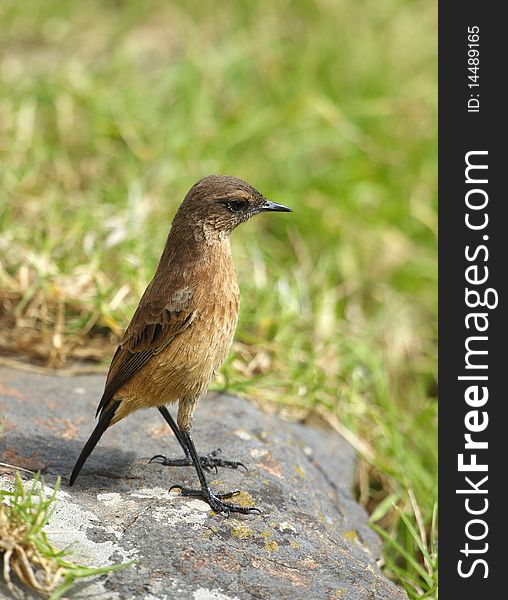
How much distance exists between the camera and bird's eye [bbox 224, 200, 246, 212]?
449 centimetres

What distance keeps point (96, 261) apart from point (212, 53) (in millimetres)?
4030

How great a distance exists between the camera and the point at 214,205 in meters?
4.46

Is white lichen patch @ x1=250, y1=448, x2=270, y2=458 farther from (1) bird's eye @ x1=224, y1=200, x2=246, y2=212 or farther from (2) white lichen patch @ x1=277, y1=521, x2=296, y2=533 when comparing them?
(1) bird's eye @ x1=224, y1=200, x2=246, y2=212

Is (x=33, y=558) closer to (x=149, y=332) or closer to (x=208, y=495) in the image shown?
(x=208, y=495)

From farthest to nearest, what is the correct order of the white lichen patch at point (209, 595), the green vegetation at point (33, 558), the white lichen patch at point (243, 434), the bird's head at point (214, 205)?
the white lichen patch at point (243, 434) → the bird's head at point (214, 205) → the white lichen patch at point (209, 595) → the green vegetation at point (33, 558)

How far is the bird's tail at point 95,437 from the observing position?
4129mm

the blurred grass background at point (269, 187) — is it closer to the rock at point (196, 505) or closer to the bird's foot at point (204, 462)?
the rock at point (196, 505)

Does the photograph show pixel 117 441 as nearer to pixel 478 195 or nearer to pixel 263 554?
pixel 263 554

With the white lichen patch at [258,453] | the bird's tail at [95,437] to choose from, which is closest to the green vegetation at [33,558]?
the bird's tail at [95,437]

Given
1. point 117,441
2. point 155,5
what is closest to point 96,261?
point 117,441

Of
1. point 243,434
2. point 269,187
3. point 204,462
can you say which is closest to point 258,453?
point 243,434

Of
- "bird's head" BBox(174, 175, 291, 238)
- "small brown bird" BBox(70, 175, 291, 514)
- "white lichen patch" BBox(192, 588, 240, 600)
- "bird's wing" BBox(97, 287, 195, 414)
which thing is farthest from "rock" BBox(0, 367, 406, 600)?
"bird's head" BBox(174, 175, 291, 238)

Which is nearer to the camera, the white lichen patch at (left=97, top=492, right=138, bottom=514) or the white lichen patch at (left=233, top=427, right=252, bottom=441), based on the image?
the white lichen patch at (left=97, top=492, right=138, bottom=514)

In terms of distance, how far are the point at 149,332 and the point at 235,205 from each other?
2.45 ft
